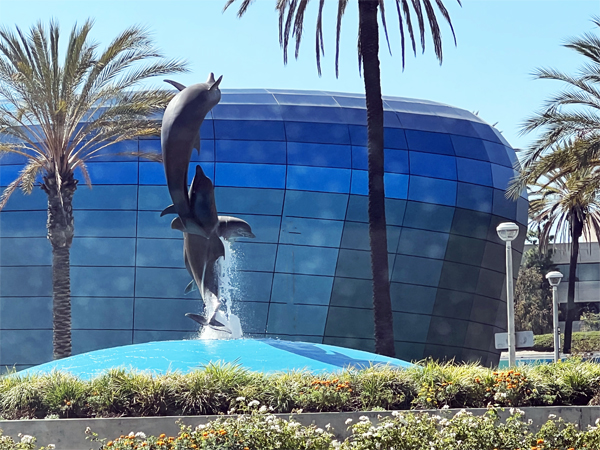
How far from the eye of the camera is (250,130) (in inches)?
1220

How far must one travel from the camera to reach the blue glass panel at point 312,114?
31516 mm

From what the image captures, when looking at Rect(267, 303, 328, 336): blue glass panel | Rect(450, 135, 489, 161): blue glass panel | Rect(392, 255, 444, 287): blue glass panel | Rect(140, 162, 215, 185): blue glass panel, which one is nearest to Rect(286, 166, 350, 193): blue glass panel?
Rect(140, 162, 215, 185): blue glass panel

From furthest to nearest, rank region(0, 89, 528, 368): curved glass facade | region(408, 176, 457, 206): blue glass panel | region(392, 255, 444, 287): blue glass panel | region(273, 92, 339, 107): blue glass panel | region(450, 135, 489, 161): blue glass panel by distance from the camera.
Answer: region(450, 135, 489, 161): blue glass panel
region(273, 92, 339, 107): blue glass panel
region(408, 176, 457, 206): blue glass panel
region(392, 255, 444, 287): blue glass panel
region(0, 89, 528, 368): curved glass facade

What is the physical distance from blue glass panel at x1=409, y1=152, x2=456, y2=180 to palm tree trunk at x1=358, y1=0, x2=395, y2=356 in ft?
35.4

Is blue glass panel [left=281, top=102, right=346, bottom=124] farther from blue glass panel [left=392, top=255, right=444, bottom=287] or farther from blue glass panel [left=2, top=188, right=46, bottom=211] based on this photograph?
blue glass panel [left=2, top=188, right=46, bottom=211]

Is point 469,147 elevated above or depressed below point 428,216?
above

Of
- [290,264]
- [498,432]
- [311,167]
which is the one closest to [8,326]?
[290,264]

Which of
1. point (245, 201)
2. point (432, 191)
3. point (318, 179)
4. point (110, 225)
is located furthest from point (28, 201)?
point (432, 191)

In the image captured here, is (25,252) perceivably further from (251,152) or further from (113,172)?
(251,152)

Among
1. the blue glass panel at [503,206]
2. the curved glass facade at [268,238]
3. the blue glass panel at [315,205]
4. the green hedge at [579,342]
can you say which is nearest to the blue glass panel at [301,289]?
the curved glass facade at [268,238]

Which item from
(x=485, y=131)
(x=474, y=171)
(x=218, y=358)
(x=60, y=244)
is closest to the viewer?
(x=218, y=358)

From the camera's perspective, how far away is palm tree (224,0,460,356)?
1998 centimetres

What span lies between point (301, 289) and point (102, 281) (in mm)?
7234

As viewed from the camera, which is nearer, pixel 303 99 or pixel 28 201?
pixel 28 201
